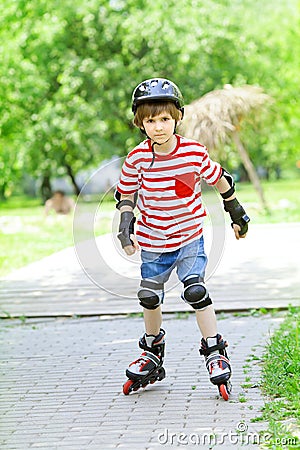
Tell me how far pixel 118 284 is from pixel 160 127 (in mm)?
3584

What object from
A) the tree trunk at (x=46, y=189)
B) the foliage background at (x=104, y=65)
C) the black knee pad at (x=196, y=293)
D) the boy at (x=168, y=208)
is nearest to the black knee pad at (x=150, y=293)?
the boy at (x=168, y=208)

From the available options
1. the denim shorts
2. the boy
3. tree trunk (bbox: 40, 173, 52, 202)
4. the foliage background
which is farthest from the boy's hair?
tree trunk (bbox: 40, 173, 52, 202)

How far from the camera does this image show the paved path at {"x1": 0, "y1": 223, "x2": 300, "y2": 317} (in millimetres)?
Answer: 5629

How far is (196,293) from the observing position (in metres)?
4.45

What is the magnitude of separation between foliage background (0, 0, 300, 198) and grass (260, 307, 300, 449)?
17.5m

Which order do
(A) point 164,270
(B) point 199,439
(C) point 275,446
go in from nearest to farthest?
(C) point 275,446 → (B) point 199,439 → (A) point 164,270

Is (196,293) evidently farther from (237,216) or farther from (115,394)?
(115,394)

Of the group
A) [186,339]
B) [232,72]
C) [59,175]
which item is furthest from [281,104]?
[186,339]

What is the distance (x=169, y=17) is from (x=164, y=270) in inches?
750

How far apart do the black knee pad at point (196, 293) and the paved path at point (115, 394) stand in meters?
0.48

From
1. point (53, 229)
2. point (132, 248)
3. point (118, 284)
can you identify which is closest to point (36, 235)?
point (53, 229)

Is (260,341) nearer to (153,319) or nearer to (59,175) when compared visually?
(153,319)

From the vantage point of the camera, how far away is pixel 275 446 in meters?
3.54

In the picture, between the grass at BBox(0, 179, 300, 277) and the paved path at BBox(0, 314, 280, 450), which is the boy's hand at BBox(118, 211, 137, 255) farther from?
the paved path at BBox(0, 314, 280, 450)
